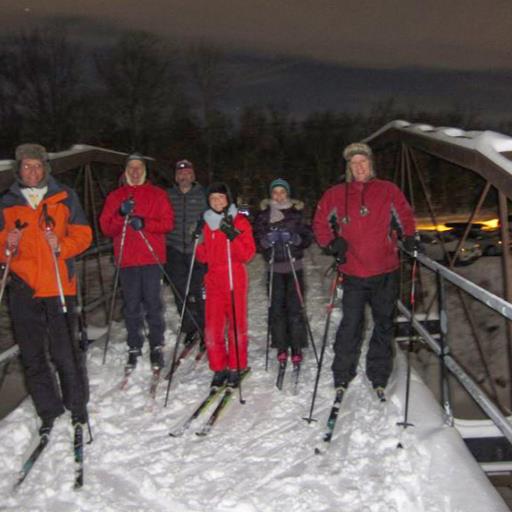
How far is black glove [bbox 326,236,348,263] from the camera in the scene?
3926mm

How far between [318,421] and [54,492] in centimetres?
176

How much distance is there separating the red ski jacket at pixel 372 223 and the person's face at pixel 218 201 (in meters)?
0.90

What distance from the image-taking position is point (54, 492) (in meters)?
3.06

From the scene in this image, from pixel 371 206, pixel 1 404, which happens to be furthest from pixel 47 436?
pixel 1 404

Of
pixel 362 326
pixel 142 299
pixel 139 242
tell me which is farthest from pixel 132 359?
pixel 362 326

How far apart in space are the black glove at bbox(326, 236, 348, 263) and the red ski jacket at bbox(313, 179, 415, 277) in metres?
0.09

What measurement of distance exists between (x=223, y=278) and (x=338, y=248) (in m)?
0.99

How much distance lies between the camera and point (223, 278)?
4.38 m

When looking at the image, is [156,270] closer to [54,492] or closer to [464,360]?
[54,492]

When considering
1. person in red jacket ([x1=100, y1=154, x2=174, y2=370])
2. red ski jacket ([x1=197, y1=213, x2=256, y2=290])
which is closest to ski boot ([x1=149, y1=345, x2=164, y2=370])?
person in red jacket ([x1=100, y1=154, x2=174, y2=370])

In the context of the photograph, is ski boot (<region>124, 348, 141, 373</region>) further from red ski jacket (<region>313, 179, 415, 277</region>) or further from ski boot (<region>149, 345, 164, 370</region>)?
red ski jacket (<region>313, 179, 415, 277</region>)

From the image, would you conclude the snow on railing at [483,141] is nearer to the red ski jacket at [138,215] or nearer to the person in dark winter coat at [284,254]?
the person in dark winter coat at [284,254]

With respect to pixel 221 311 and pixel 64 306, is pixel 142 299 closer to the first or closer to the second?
pixel 221 311

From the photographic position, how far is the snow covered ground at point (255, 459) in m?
2.93
